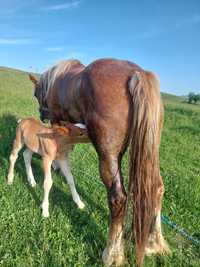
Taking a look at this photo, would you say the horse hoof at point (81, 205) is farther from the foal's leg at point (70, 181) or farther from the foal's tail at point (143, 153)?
the foal's tail at point (143, 153)

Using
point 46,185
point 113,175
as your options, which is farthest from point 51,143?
point 113,175

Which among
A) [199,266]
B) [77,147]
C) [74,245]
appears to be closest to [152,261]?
[199,266]

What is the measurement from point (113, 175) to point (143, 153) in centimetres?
39

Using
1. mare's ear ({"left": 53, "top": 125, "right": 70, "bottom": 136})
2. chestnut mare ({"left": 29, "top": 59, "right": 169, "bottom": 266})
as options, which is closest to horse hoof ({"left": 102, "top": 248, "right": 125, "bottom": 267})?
chestnut mare ({"left": 29, "top": 59, "right": 169, "bottom": 266})

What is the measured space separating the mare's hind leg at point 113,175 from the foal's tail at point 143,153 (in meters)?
0.13

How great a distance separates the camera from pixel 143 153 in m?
3.62

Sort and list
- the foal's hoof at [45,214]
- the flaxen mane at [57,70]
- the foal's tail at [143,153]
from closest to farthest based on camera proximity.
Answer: the foal's tail at [143,153] → the foal's hoof at [45,214] → the flaxen mane at [57,70]

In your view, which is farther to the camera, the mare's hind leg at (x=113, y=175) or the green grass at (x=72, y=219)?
the green grass at (x=72, y=219)

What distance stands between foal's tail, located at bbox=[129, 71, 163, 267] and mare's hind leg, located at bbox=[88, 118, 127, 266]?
13 centimetres

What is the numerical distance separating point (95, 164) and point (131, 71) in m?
3.44

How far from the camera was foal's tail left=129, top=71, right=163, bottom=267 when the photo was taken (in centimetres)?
354

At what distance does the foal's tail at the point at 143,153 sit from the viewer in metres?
3.54

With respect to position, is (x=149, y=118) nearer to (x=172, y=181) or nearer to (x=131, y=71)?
(x=131, y=71)

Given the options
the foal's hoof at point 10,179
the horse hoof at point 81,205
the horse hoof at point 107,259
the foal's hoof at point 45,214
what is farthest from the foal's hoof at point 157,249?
the foal's hoof at point 10,179
